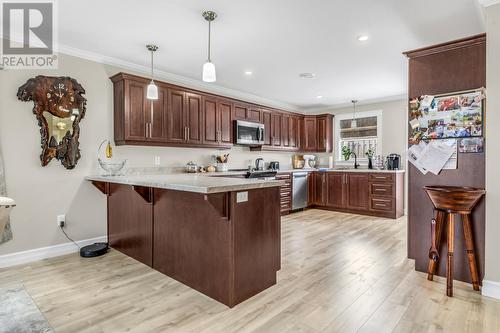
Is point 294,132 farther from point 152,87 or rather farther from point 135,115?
point 152,87

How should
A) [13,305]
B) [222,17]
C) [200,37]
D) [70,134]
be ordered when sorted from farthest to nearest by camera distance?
1. [70,134]
2. [200,37]
3. [222,17]
4. [13,305]

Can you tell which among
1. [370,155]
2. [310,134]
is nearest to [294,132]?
[310,134]

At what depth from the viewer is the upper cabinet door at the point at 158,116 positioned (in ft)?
12.5

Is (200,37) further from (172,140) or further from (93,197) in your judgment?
(93,197)

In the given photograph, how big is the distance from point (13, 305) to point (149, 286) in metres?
0.95

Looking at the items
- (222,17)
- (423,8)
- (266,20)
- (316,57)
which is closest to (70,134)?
(222,17)

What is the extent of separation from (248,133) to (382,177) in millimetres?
2660

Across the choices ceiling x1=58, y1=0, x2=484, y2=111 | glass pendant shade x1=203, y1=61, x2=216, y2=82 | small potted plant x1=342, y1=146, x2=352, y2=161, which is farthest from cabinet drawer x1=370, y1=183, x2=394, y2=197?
glass pendant shade x1=203, y1=61, x2=216, y2=82

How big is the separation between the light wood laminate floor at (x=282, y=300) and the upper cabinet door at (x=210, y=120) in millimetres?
2210

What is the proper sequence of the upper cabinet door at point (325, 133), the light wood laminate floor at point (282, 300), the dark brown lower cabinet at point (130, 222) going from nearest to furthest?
1. the light wood laminate floor at point (282, 300)
2. the dark brown lower cabinet at point (130, 222)
3. the upper cabinet door at point (325, 133)

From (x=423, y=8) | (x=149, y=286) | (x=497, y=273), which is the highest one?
(x=423, y=8)

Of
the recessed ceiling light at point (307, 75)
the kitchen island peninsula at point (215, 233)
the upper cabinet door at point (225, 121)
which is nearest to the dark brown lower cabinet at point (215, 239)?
the kitchen island peninsula at point (215, 233)

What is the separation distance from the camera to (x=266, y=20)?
2729 millimetres

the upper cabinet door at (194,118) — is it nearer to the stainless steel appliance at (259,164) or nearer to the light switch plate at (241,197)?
the stainless steel appliance at (259,164)
